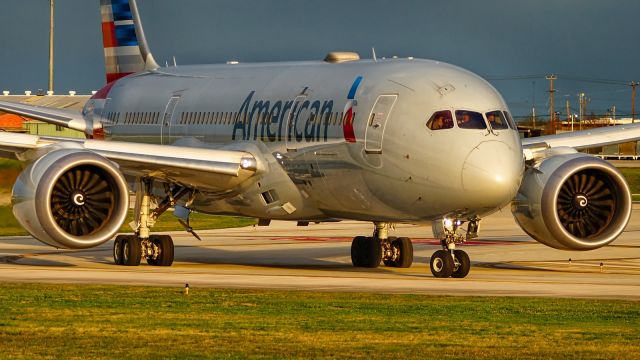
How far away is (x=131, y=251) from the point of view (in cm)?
3575

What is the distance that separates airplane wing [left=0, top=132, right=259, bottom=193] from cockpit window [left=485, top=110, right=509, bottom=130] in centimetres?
661

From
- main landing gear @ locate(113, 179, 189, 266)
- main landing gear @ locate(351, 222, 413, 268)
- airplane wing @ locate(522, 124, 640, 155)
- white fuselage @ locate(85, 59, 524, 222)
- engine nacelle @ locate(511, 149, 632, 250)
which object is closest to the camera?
white fuselage @ locate(85, 59, 524, 222)

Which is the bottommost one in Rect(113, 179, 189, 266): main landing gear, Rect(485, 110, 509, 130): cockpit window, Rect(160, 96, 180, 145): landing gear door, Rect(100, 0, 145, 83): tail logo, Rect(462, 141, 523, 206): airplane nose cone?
Rect(113, 179, 189, 266): main landing gear

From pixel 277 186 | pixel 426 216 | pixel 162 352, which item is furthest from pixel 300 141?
pixel 162 352

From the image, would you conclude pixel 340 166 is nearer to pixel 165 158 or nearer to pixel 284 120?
pixel 284 120

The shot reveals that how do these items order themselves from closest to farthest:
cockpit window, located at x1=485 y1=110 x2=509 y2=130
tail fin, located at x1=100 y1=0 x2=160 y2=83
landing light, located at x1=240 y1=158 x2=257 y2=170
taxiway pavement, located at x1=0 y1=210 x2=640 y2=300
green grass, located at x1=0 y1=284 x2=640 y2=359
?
green grass, located at x1=0 y1=284 x2=640 y2=359, taxiway pavement, located at x1=0 y1=210 x2=640 y2=300, cockpit window, located at x1=485 y1=110 x2=509 y2=130, landing light, located at x1=240 y1=158 x2=257 y2=170, tail fin, located at x1=100 y1=0 x2=160 y2=83

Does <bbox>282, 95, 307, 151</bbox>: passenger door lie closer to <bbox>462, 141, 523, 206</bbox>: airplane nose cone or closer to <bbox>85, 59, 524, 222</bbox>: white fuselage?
<bbox>85, 59, 524, 222</bbox>: white fuselage

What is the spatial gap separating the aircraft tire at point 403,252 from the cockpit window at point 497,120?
20.2 feet

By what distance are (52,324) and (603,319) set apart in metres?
8.55

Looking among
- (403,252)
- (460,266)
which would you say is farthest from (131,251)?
(460,266)

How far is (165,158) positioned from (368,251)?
228 inches

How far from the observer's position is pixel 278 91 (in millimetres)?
36031

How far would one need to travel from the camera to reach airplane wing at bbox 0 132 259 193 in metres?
33.1

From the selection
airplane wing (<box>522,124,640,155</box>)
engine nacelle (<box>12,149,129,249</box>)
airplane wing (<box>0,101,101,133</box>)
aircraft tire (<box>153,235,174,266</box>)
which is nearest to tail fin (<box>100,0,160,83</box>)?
airplane wing (<box>0,101,101,133</box>)
